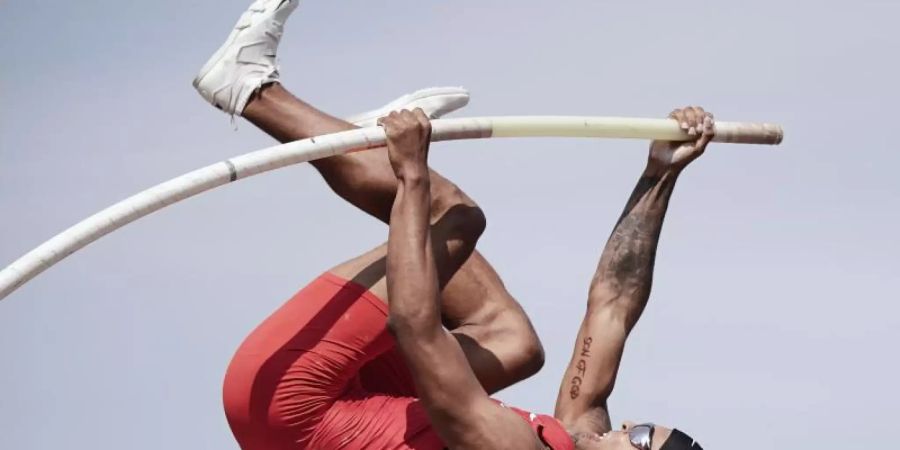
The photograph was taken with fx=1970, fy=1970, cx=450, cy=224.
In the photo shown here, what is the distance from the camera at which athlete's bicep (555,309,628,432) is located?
34.5 feet

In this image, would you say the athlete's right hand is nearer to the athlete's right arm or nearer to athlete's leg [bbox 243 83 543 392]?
the athlete's right arm

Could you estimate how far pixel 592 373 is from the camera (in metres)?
10.6

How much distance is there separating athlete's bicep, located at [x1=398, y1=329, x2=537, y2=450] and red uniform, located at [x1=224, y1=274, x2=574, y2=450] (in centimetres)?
36

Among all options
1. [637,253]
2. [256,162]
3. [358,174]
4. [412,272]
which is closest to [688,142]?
[637,253]

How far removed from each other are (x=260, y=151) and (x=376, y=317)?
974mm

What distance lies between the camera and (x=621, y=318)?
1081cm

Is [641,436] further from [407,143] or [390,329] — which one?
[407,143]

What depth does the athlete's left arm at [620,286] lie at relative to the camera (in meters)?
10.5

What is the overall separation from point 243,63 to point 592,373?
261 cm

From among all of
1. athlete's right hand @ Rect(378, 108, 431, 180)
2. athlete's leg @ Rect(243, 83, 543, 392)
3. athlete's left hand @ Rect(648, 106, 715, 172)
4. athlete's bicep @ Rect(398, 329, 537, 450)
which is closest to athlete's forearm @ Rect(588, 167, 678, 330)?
athlete's left hand @ Rect(648, 106, 715, 172)

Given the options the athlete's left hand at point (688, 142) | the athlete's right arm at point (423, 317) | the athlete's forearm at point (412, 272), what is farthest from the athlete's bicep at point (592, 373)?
the athlete's forearm at point (412, 272)

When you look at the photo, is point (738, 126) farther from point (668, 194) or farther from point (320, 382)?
point (320, 382)

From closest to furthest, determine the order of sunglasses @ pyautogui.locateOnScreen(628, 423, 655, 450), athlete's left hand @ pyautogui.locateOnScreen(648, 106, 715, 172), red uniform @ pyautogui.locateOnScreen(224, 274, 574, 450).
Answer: red uniform @ pyautogui.locateOnScreen(224, 274, 574, 450), sunglasses @ pyautogui.locateOnScreen(628, 423, 655, 450), athlete's left hand @ pyautogui.locateOnScreen(648, 106, 715, 172)

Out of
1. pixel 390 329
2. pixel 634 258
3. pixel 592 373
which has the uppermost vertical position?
pixel 634 258
